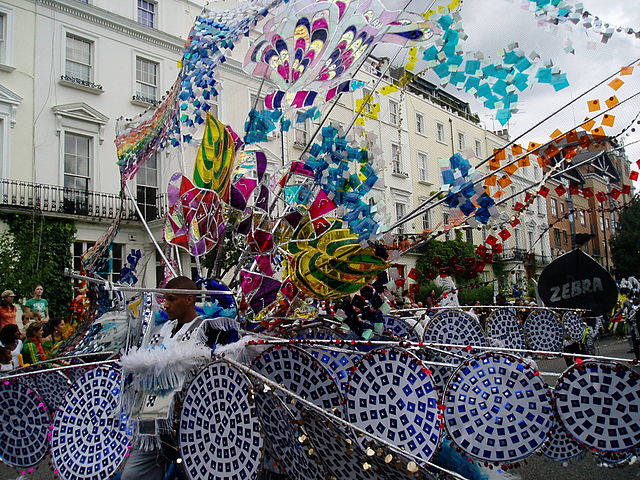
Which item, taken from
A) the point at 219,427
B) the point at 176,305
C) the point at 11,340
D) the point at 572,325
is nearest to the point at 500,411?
the point at 219,427

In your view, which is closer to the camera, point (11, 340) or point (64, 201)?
point (11, 340)

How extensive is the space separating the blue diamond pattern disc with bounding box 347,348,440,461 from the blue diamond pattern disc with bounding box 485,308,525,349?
2586 mm

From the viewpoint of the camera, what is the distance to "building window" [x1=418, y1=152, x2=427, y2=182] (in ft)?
71.1

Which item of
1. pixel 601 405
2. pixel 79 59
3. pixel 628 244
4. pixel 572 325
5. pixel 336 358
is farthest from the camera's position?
pixel 628 244

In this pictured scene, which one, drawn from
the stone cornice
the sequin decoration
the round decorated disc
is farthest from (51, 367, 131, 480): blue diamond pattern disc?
the stone cornice

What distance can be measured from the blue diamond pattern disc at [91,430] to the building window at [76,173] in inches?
454

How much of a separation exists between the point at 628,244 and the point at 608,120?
29.6 metres

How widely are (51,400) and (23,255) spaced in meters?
9.44

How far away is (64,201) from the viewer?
1340 cm

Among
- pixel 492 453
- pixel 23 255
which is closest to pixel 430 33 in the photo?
pixel 492 453

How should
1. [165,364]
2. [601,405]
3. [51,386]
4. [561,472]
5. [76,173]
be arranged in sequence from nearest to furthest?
[601,405]
[165,364]
[51,386]
[561,472]
[76,173]

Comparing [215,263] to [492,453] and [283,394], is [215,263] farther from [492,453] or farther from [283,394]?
[492,453]

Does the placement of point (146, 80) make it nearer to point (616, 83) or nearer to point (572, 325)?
point (572, 325)

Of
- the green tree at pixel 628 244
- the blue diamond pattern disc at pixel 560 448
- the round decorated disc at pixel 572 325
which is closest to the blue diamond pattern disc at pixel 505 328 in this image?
the round decorated disc at pixel 572 325
